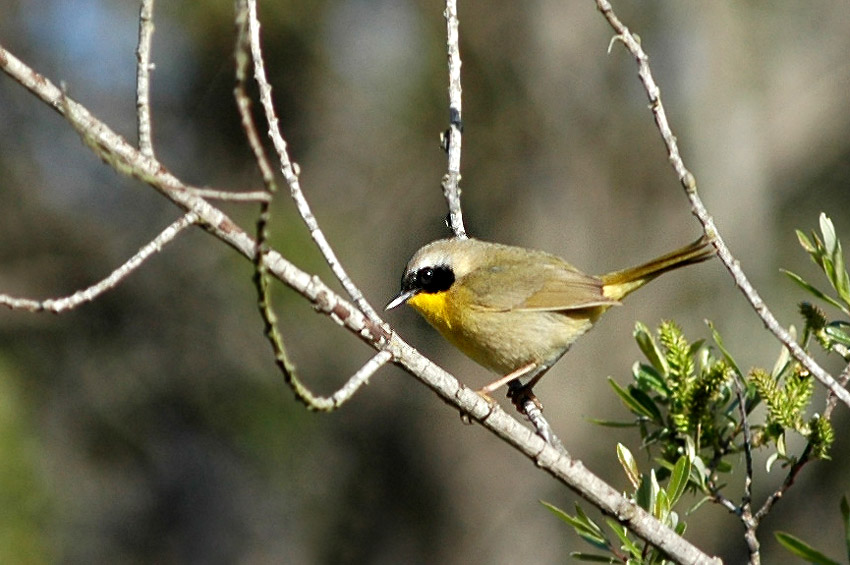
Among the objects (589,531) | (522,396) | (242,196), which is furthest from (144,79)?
(522,396)

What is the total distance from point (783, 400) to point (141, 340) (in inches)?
307

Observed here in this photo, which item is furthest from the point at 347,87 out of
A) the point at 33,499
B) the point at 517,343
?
the point at 517,343

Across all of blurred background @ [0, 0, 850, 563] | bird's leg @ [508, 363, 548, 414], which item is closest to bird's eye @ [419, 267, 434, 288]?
bird's leg @ [508, 363, 548, 414]

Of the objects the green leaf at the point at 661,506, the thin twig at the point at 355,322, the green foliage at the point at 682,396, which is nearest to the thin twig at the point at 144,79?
the thin twig at the point at 355,322

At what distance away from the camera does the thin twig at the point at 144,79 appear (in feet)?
6.16

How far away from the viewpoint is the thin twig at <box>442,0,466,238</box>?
9.35 ft

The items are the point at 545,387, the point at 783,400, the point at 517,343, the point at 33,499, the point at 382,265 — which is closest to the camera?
the point at 783,400

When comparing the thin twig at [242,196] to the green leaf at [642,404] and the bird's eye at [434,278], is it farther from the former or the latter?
the bird's eye at [434,278]

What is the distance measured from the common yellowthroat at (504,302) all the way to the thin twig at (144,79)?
1827 millimetres

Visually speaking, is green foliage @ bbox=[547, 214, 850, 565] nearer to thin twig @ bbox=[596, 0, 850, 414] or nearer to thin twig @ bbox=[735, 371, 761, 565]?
thin twig @ bbox=[735, 371, 761, 565]

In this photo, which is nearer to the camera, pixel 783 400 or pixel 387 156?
pixel 783 400

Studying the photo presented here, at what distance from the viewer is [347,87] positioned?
9.76m

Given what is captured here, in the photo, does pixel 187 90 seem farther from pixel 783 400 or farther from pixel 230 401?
pixel 783 400

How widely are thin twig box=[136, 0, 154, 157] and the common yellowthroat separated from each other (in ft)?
5.99
